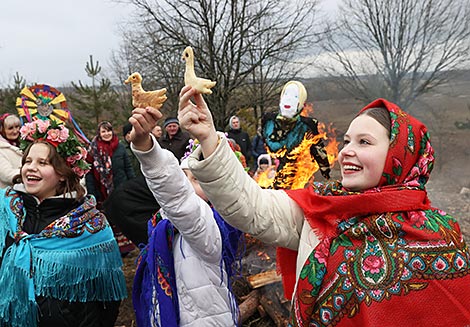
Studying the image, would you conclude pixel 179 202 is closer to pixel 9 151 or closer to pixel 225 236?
pixel 225 236

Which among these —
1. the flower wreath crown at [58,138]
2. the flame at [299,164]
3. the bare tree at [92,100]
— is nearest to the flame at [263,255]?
the flame at [299,164]

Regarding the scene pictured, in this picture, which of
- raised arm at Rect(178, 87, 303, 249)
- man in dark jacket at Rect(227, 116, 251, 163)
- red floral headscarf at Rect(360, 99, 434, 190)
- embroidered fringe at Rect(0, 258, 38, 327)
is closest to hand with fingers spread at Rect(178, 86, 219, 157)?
raised arm at Rect(178, 87, 303, 249)

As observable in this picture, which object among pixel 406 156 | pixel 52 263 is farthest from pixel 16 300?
pixel 406 156

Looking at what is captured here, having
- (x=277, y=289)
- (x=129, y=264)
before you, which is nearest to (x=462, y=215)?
(x=277, y=289)

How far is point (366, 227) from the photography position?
1.44m

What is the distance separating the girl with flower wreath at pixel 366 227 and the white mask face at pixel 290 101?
Result: 317 cm

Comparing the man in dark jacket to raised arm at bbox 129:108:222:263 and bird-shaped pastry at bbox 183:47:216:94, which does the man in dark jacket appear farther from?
bird-shaped pastry at bbox 183:47:216:94

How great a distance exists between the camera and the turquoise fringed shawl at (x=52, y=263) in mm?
2094

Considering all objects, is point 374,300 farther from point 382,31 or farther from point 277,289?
point 382,31

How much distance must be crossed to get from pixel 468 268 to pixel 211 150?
1.06 m

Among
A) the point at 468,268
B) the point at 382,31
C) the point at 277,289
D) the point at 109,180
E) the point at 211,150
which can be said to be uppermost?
the point at 382,31

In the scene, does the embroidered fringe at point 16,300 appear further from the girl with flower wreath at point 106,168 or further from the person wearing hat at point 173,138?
the person wearing hat at point 173,138

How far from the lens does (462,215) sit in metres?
6.95

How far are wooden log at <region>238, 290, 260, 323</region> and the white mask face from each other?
2211mm
